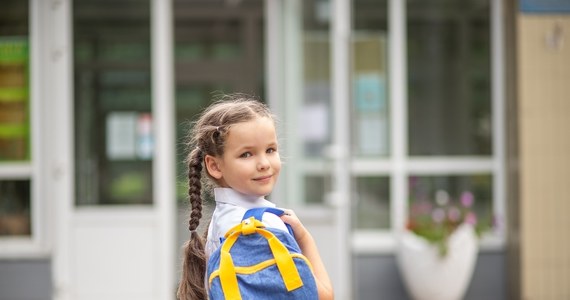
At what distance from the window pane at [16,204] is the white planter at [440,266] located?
8.28 feet

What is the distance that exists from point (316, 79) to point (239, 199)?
13.8 feet

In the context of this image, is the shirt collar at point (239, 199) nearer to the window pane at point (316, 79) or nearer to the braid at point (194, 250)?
the braid at point (194, 250)

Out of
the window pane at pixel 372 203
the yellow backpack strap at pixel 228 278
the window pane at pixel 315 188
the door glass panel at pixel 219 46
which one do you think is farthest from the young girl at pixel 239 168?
the door glass panel at pixel 219 46

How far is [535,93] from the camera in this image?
20.1 ft

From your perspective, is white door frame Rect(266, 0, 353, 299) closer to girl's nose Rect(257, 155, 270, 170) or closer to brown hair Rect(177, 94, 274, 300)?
brown hair Rect(177, 94, 274, 300)

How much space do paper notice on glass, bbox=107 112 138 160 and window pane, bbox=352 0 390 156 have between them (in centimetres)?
153

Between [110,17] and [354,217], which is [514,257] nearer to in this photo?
[354,217]

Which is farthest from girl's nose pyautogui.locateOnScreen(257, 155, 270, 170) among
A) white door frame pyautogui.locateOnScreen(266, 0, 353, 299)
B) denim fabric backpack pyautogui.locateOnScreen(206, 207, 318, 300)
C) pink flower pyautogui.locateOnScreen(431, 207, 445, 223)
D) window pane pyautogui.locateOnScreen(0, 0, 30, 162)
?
window pane pyautogui.locateOnScreen(0, 0, 30, 162)

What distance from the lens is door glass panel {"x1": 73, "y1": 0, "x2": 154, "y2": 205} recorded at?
6414mm

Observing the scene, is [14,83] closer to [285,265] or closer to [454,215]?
[454,215]

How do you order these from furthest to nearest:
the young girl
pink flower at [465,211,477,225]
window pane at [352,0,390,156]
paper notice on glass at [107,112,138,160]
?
1. paper notice on glass at [107,112,138,160]
2. window pane at [352,0,390,156]
3. pink flower at [465,211,477,225]
4. the young girl

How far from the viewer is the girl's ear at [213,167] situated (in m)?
1.83

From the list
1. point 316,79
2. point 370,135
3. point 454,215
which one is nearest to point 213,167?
point 316,79

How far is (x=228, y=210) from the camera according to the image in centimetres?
181
